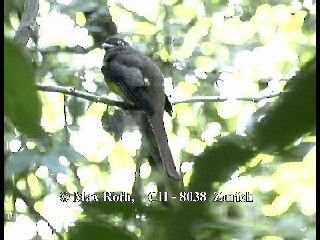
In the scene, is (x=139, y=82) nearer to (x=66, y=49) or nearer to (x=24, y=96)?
(x=66, y=49)

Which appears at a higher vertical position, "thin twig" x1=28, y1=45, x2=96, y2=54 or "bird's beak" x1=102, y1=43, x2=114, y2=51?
"thin twig" x1=28, y1=45, x2=96, y2=54

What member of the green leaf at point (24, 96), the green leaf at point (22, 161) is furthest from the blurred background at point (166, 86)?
the green leaf at point (24, 96)

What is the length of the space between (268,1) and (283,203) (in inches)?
9.0

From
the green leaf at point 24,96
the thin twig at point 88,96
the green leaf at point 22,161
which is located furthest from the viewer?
the thin twig at point 88,96

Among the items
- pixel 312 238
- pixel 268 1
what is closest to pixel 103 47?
pixel 268 1

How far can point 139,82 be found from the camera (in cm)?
59

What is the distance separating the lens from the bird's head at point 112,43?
47 cm

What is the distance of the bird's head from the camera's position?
0.47 m

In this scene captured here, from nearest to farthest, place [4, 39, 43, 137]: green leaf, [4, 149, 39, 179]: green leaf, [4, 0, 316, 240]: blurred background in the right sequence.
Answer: [4, 39, 43, 137]: green leaf < [4, 149, 39, 179]: green leaf < [4, 0, 316, 240]: blurred background

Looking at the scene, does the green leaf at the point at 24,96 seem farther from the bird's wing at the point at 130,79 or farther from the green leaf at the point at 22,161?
the bird's wing at the point at 130,79

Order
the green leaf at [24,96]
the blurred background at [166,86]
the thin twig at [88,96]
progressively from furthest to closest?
the thin twig at [88,96] < the blurred background at [166,86] < the green leaf at [24,96]

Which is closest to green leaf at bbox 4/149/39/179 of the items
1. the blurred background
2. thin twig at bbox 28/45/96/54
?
the blurred background

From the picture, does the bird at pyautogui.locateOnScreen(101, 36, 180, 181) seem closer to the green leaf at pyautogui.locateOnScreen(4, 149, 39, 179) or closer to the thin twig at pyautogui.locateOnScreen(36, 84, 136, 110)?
the thin twig at pyautogui.locateOnScreen(36, 84, 136, 110)
